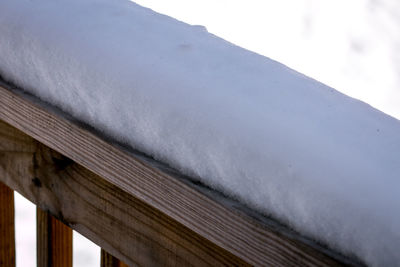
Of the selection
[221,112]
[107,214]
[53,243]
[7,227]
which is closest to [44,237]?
[53,243]

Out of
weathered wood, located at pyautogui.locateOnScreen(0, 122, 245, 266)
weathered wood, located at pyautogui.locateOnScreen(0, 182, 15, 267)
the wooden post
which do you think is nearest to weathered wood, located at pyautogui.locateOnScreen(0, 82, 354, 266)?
weathered wood, located at pyautogui.locateOnScreen(0, 122, 245, 266)

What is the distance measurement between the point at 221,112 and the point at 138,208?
0.88 feet

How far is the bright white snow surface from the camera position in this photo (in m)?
0.73

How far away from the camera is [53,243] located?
140 cm

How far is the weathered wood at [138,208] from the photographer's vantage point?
0.79 meters

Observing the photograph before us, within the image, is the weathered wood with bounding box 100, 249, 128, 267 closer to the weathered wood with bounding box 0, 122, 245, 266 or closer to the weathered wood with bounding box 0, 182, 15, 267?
the weathered wood with bounding box 0, 122, 245, 266

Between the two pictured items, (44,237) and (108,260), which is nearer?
(108,260)

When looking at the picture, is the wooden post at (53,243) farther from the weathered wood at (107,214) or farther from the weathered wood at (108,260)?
the weathered wood at (108,260)

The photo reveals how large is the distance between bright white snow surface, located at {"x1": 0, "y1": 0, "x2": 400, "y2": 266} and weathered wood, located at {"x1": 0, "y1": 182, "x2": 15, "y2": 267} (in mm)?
458

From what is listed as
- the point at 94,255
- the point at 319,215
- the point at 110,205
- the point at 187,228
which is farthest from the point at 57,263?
the point at 94,255

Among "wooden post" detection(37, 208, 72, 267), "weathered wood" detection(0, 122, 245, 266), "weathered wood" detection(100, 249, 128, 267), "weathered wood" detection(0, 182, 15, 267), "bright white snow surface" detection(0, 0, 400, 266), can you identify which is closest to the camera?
"bright white snow surface" detection(0, 0, 400, 266)

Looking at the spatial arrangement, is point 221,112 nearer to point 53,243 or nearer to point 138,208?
point 138,208

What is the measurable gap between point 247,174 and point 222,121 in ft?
0.29

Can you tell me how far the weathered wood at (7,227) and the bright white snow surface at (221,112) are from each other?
46cm
